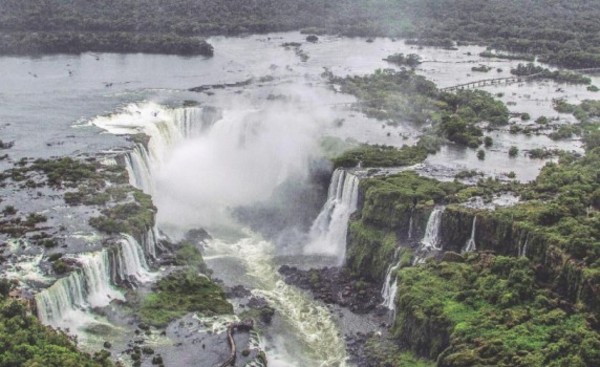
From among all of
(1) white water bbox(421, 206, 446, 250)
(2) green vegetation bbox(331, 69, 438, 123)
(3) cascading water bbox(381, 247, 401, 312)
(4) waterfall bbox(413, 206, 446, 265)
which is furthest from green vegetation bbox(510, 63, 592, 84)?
(3) cascading water bbox(381, 247, 401, 312)

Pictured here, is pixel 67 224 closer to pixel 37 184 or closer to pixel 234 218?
pixel 37 184

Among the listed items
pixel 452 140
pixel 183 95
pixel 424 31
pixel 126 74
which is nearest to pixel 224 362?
pixel 452 140

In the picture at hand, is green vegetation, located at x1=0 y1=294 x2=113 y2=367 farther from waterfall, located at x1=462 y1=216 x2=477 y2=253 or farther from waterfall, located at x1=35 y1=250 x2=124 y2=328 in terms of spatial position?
waterfall, located at x1=462 y1=216 x2=477 y2=253

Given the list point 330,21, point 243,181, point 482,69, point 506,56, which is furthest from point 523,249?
point 330,21

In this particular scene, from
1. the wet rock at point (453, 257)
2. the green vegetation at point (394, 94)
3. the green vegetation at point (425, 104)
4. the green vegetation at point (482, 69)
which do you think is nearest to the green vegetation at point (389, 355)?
the wet rock at point (453, 257)

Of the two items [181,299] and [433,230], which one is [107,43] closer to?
[181,299]

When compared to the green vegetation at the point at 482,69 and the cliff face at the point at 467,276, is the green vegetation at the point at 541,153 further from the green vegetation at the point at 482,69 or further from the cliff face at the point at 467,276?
the green vegetation at the point at 482,69
